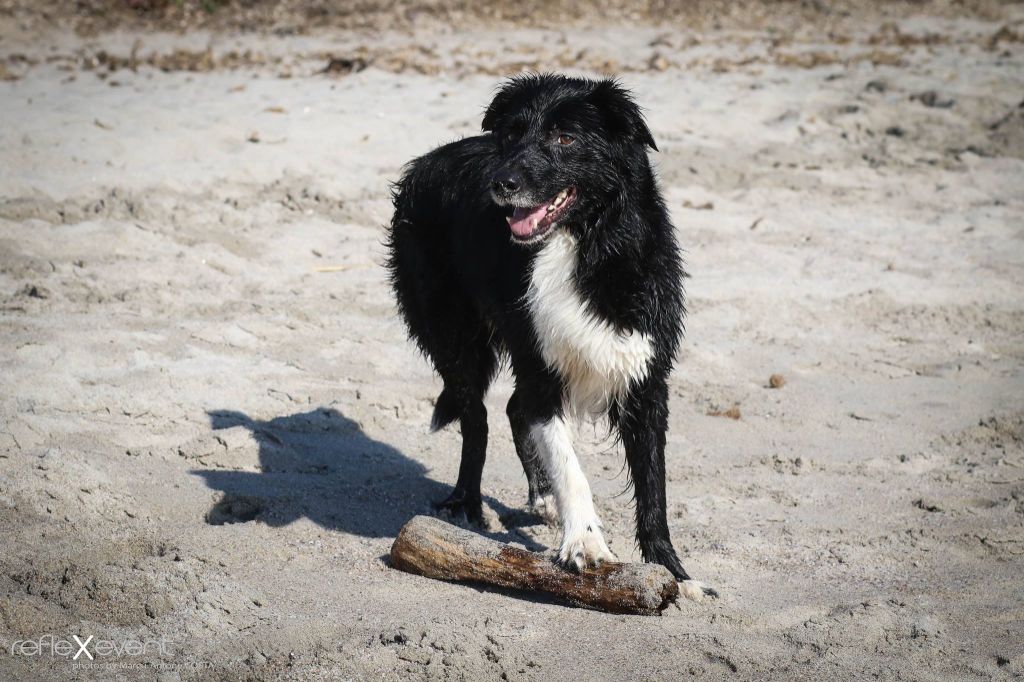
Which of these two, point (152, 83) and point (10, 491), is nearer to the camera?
point (10, 491)

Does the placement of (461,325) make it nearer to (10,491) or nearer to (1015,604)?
(10,491)

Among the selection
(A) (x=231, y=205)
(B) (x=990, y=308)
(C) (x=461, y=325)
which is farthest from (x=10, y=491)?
(B) (x=990, y=308)

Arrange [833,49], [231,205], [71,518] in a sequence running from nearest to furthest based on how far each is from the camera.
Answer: [71,518] → [231,205] → [833,49]

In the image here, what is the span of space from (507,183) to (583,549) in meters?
1.34

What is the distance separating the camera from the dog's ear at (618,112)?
400 centimetres

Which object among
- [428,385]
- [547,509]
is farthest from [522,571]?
[428,385]

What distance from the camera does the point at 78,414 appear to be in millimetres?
5160

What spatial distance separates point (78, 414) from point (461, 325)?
1913 millimetres

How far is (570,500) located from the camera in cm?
396

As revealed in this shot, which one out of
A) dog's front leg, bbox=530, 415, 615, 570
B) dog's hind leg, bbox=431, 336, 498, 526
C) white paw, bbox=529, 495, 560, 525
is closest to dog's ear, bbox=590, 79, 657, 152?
dog's front leg, bbox=530, 415, 615, 570

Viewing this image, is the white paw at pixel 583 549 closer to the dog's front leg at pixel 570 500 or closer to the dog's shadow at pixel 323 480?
the dog's front leg at pixel 570 500

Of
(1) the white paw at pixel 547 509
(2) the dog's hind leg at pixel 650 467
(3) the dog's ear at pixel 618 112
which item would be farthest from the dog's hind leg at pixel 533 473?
(3) the dog's ear at pixel 618 112

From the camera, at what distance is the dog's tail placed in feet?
16.6

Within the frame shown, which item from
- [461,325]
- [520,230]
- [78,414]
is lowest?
[78,414]
